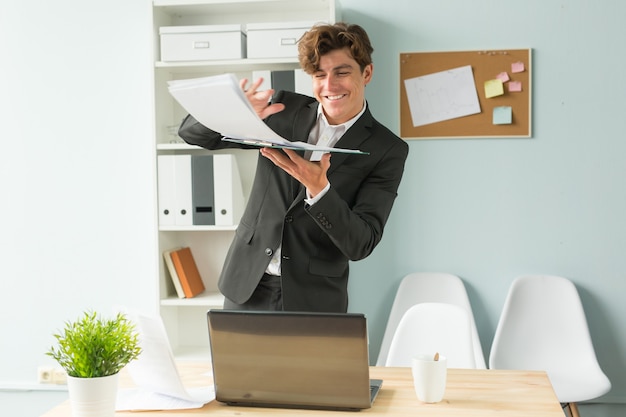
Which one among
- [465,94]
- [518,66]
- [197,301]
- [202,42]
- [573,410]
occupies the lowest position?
[573,410]

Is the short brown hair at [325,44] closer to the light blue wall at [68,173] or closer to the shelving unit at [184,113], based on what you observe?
the shelving unit at [184,113]

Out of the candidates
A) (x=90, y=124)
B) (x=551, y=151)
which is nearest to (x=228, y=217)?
(x=90, y=124)

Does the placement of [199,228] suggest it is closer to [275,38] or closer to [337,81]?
[275,38]

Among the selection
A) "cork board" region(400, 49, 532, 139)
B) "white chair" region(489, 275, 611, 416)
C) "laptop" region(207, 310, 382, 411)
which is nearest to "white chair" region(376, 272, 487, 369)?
"white chair" region(489, 275, 611, 416)

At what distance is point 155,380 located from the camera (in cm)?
175

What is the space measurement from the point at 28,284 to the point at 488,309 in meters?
2.32

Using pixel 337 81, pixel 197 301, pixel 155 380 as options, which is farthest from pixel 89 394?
pixel 197 301

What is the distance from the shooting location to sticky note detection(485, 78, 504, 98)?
3488mm

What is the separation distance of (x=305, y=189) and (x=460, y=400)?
745 mm

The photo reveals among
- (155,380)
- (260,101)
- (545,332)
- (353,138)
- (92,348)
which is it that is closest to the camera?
(92,348)

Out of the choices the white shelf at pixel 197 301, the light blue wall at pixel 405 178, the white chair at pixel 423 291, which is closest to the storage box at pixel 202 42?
the light blue wall at pixel 405 178

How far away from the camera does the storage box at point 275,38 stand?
3336 mm

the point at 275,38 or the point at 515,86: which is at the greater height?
the point at 275,38

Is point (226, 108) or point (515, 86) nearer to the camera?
point (226, 108)
